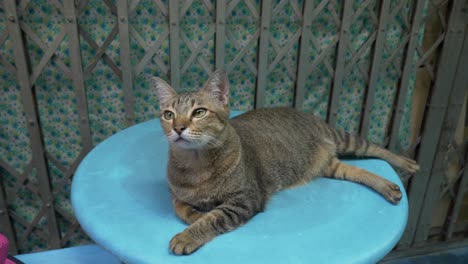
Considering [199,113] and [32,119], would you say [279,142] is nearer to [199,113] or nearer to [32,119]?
[199,113]

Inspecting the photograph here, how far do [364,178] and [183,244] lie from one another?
742 mm

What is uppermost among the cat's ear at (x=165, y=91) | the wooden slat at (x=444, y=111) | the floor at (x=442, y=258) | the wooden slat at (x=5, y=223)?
the cat's ear at (x=165, y=91)

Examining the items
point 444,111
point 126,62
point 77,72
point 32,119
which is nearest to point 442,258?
point 444,111

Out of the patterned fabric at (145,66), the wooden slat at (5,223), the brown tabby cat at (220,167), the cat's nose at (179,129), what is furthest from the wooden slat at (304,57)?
the wooden slat at (5,223)

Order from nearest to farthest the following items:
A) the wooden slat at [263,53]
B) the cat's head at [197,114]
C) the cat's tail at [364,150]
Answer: the cat's head at [197,114] < the cat's tail at [364,150] < the wooden slat at [263,53]

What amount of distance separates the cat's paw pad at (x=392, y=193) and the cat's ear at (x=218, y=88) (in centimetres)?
65

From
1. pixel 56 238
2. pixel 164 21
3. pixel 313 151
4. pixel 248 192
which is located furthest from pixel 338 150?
pixel 56 238

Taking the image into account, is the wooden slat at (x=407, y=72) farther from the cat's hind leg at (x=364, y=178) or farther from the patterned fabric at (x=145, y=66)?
the cat's hind leg at (x=364, y=178)

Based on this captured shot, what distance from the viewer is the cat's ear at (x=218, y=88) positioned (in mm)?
1173

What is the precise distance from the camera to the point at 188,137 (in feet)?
3.49

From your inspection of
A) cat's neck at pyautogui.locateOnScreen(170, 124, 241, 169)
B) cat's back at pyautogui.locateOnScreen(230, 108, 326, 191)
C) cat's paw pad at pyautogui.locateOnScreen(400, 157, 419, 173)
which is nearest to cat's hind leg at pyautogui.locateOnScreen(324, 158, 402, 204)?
cat's back at pyautogui.locateOnScreen(230, 108, 326, 191)

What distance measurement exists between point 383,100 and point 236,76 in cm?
95

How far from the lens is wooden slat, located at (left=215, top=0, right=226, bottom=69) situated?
176cm

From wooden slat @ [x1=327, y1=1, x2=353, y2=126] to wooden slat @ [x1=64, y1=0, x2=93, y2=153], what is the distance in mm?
1346
